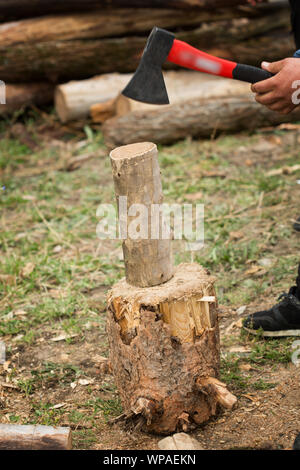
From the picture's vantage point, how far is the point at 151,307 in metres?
2.33

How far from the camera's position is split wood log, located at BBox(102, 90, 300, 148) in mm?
5848

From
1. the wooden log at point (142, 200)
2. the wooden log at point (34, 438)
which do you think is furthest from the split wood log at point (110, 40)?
the wooden log at point (34, 438)

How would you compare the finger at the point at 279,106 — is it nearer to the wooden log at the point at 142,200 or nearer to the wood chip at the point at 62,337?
the wooden log at the point at 142,200

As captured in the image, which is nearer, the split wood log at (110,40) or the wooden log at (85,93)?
the split wood log at (110,40)

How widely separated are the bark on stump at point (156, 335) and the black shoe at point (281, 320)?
0.66 metres

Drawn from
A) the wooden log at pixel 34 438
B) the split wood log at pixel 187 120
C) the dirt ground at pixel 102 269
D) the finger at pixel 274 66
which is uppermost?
the finger at pixel 274 66

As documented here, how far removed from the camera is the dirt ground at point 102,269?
2564 mm

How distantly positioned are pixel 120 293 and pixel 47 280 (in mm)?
1598

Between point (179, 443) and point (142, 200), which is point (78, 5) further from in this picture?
point (179, 443)

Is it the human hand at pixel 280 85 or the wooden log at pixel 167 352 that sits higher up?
the human hand at pixel 280 85

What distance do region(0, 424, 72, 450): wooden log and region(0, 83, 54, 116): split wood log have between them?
5.46m

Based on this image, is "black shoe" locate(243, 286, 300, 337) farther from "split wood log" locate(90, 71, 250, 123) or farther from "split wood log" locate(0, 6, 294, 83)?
"split wood log" locate(0, 6, 294, 83)

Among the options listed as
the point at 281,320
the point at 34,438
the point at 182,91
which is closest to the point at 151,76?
the point at 281,320

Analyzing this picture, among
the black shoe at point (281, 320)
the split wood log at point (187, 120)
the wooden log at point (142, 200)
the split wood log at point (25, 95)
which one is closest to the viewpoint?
the wooden log at point (142, 200)
